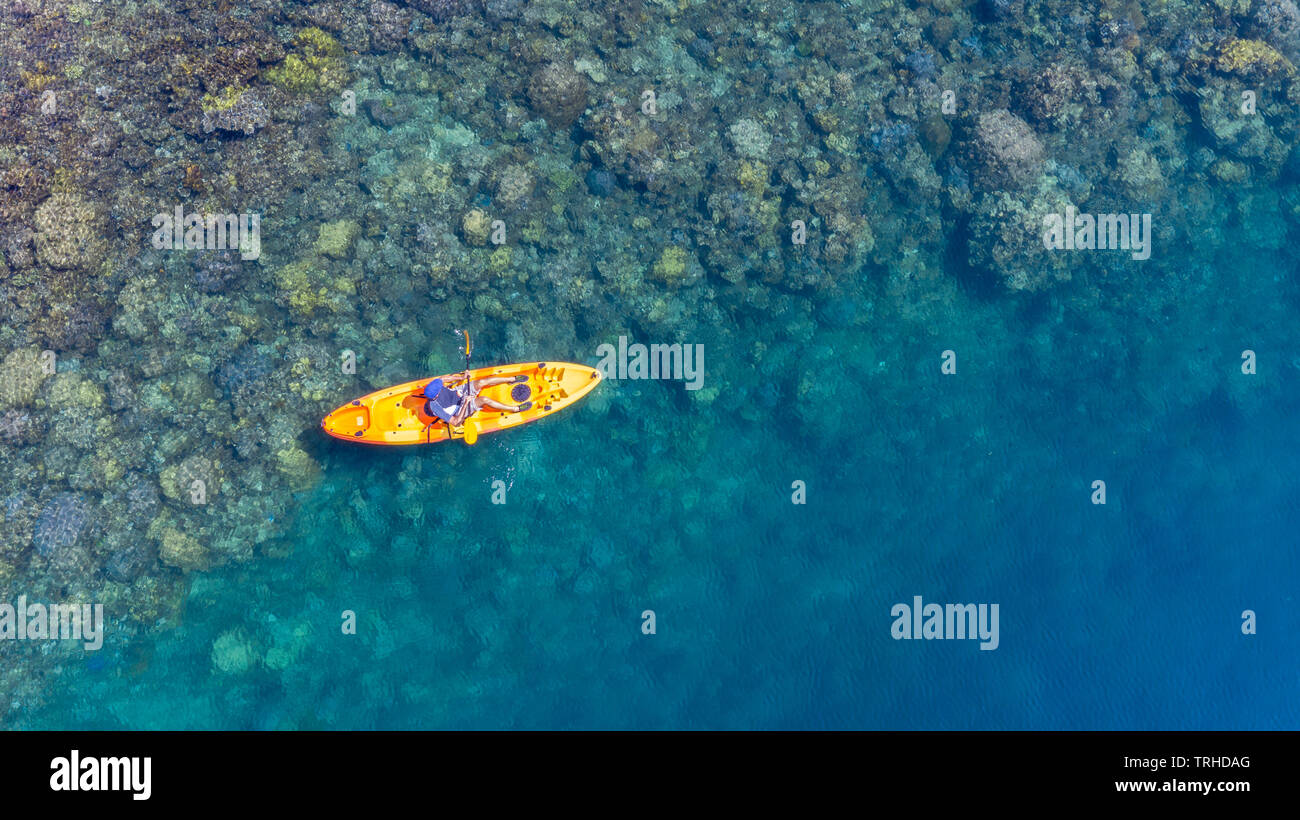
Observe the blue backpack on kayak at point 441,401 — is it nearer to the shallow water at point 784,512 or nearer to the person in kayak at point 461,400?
the person in kayak at point 461,400

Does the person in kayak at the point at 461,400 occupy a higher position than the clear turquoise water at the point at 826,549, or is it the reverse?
the person in kayak at the point at 461,400

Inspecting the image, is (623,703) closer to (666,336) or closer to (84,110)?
(666,336)

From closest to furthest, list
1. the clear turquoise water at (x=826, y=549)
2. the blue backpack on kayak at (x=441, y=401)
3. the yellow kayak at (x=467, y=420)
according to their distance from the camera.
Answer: the blue backpack on kayak at (x=441, y=401) < the yellow kayak at (x=467, y=420) < the clear turquoise water at (x=826, y=549)

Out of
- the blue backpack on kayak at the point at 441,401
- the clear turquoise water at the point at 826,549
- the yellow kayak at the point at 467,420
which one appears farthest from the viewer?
the clear turquoise water at the point at 826,549

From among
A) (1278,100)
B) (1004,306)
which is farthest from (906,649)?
(1278,100)

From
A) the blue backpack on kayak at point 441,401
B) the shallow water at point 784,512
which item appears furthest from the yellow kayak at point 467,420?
the shallow water at point 784,512

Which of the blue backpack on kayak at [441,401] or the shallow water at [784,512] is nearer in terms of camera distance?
the blue backpack on kayak at [441,401]

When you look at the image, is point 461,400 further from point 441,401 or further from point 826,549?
point 826,549
